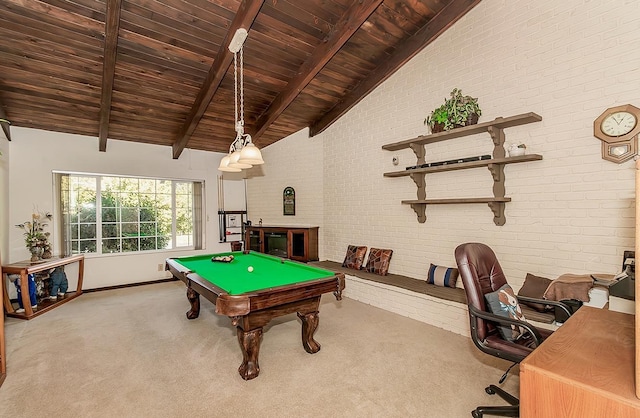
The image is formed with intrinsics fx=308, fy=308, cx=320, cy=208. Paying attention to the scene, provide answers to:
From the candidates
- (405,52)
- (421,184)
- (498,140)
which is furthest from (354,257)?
(405,52)

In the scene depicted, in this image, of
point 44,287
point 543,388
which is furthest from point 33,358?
point 543,388

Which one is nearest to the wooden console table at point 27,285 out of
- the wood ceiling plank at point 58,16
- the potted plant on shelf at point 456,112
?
the wood ceiling plank at point 58,16

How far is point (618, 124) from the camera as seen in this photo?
259cm

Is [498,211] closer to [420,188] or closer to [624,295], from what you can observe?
[420,188]

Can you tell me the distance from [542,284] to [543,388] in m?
2.30

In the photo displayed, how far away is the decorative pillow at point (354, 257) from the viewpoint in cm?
482

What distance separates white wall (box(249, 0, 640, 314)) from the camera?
267 centimetres

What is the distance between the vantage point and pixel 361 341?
317 centimetres

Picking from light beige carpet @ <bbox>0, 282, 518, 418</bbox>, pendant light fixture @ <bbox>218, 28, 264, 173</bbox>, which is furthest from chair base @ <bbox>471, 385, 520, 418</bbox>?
pendant light fixture @ <bbox>218, 28, 264, 173</bbox>

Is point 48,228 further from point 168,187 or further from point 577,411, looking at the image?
point 577,411

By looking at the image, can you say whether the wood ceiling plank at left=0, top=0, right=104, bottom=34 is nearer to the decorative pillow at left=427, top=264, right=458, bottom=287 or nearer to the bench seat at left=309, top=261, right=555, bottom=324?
Result: the bench seat at left=309, top=261, right=555, bottom=324

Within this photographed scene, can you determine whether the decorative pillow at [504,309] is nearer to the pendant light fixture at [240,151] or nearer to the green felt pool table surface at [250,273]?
the green felt pool table surface at [250,273]

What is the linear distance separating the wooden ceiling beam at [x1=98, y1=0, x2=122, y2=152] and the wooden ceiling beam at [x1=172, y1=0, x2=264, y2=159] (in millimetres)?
1027

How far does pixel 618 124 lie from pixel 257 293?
3274 mm
